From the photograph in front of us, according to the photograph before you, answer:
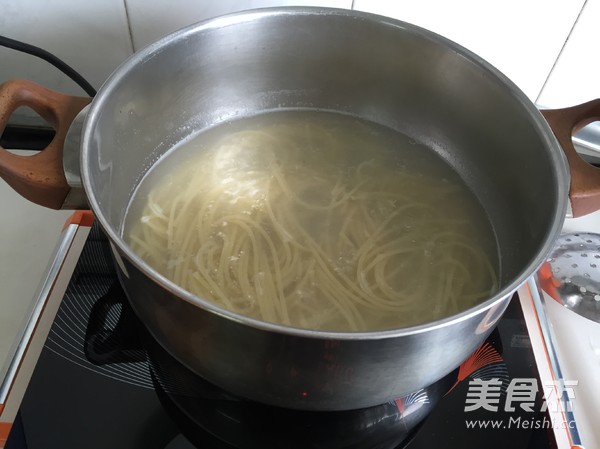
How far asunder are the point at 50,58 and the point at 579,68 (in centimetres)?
96

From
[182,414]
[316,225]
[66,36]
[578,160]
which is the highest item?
[578,160]

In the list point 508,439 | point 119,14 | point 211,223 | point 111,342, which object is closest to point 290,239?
point 211,223

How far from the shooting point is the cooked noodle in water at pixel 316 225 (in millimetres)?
802

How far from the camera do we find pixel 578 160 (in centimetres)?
77

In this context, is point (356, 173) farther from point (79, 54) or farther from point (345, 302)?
point (79, 54)

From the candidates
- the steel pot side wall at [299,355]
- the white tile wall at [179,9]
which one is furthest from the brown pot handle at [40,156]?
the white tile wall at [179,9]

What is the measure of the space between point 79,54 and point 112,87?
37 cm

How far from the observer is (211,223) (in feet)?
2.93

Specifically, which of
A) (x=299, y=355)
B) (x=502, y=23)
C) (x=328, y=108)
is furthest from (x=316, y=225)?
(x=502, y=23)

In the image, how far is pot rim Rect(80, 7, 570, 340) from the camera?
1.69 feet

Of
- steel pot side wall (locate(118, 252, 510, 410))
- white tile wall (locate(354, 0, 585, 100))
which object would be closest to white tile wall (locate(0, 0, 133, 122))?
white tile wall (locate(354, 0, 585, 100))

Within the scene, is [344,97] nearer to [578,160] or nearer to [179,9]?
[179,9]

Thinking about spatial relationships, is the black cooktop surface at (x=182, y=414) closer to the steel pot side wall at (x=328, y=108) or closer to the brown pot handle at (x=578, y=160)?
the steel pot side wall at (x=328, y=108)

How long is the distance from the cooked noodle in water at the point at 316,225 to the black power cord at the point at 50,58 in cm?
22
